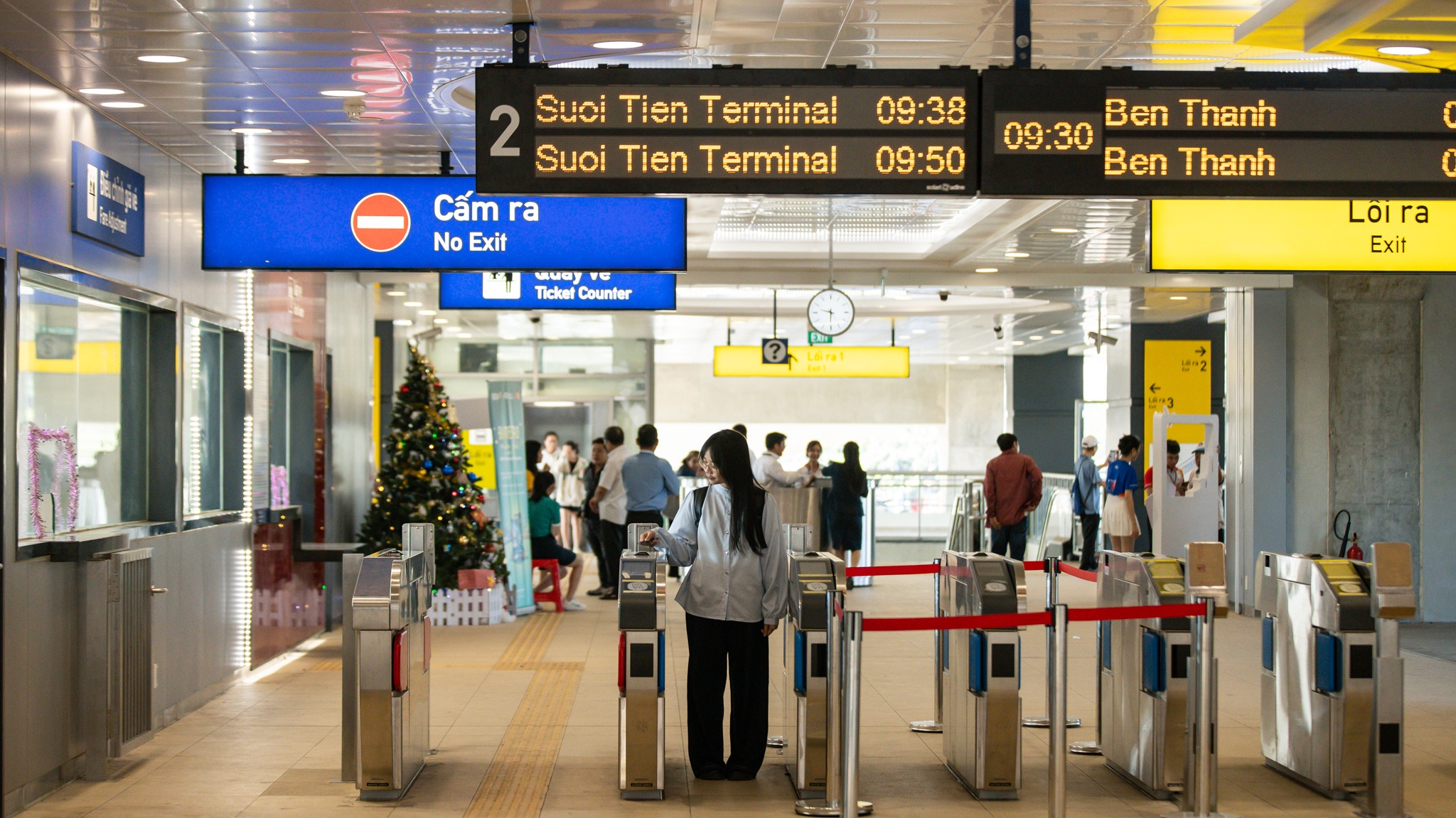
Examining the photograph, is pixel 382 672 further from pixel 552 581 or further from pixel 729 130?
pixel 552 581

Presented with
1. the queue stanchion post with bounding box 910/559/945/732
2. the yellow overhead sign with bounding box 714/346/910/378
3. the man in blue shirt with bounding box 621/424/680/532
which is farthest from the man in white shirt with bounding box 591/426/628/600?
the queue stanchion post with bounding box 910/559/945/732

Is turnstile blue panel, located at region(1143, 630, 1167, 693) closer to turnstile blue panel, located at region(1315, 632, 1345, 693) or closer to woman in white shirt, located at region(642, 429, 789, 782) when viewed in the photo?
turnstile blue panel, located at region(1315, 632, 1345, 693)

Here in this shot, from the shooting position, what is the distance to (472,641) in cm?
930

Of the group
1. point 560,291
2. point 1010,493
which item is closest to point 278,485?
point 560,291

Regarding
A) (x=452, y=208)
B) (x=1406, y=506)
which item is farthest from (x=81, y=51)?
(x=1406, y=506)

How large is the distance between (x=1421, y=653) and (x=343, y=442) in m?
8.20

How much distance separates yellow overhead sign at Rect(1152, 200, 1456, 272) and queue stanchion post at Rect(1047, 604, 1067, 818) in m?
1.90

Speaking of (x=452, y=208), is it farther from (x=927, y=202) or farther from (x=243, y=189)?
(x=927, y=202)

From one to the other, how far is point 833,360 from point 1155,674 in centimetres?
1039

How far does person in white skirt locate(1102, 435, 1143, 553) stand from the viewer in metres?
12.8

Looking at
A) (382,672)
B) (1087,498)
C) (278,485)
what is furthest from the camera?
(1087,498)

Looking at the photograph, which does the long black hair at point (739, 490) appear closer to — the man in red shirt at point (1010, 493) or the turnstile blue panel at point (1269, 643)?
the turnstile blue panel at point (1269, 643)

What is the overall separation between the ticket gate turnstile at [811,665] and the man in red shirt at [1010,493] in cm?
652

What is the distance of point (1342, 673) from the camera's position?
5180mm
